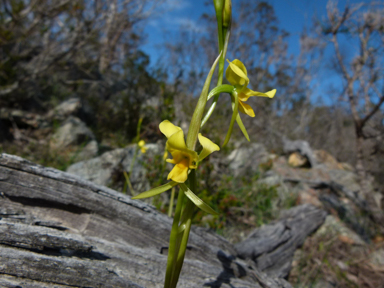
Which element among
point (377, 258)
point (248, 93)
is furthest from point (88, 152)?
point (377, 258)

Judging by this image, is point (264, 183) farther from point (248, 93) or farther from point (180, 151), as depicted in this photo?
point (180, 151)

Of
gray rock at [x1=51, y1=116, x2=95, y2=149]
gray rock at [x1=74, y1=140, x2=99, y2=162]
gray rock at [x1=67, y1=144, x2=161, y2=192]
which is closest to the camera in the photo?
gray rock at [x1=67, y1=144, x2=161, y2=192]

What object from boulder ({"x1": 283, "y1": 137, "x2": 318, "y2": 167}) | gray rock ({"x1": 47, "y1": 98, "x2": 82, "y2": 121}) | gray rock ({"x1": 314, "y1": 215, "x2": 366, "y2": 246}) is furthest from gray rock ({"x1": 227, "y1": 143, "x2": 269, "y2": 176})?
gray rock ({"x1": 47, "y1": 98, "x2": 82, "y2": 121})

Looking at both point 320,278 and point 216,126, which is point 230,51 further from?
point 320,278

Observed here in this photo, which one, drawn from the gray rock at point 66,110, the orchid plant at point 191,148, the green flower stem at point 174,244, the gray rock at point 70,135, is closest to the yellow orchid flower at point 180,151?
the orchid plant at point 191,148

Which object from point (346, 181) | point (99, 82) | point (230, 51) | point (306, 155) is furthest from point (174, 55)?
point (346, 181)

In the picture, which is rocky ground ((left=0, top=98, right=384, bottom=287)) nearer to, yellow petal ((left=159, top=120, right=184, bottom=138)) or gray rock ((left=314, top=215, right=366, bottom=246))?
gray rock ((left=314, top=215, right=366, bottom=246))
